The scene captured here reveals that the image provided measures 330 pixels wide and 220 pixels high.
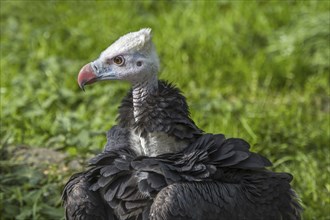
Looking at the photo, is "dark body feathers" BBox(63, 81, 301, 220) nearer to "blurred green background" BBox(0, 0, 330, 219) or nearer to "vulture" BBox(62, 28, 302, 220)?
"vulture" BBox(62, 28, 302, 220)

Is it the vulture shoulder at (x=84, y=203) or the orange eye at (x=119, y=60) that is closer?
the vulture shoulder at (x=84, y=203)

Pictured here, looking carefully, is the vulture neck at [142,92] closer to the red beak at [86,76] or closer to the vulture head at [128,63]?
the vulture head at [128,63]

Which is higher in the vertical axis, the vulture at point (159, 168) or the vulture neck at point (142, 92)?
the vulture neck at point (142, 92)

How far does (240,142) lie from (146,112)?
0.54 metres

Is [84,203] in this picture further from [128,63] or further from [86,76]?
[128,63]

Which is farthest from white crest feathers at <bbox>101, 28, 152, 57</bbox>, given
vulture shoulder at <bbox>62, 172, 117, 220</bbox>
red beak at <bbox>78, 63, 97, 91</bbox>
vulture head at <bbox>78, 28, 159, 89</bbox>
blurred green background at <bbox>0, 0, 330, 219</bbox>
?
blurred green background at <bbox>0, 0, 330, 219</bbox>

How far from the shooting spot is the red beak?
4738mm

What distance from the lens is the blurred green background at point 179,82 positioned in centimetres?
619

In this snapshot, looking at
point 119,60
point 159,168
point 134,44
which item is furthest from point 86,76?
point 159,168

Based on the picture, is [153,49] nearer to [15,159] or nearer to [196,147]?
[196,147]

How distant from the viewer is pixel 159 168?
14.9 ft

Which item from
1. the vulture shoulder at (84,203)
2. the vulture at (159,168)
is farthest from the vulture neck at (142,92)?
the vulture shoulder at (84,203)

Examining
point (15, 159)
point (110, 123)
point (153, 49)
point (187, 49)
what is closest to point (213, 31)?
point (187, 49)

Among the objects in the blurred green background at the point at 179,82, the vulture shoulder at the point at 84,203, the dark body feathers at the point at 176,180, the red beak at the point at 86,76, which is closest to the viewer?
the dark body feathers at the point at 176,180
